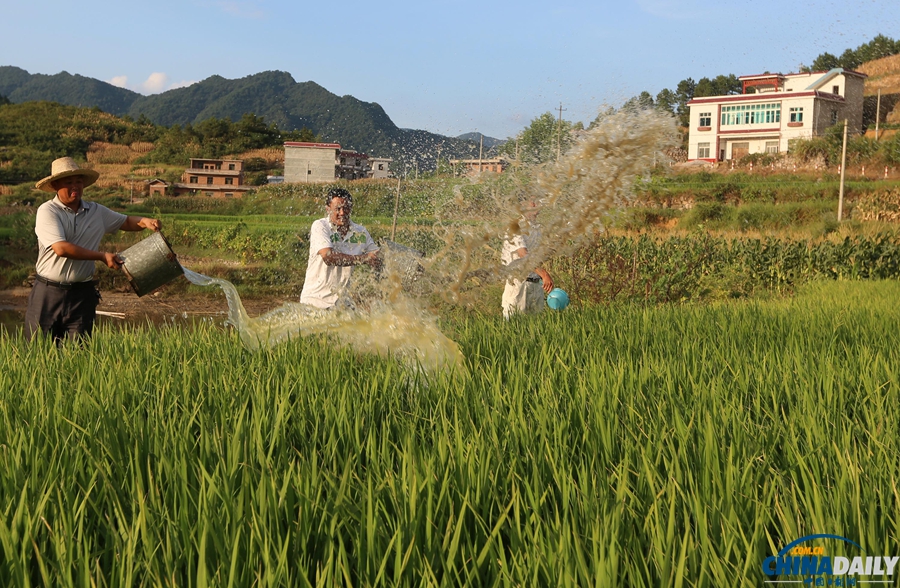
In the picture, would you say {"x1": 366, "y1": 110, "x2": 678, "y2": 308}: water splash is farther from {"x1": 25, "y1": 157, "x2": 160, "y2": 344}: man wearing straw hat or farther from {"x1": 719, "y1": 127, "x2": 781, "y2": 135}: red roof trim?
{"x1": 719, "y1": 127, "x2": 781, "y2": 135}: red roof trim

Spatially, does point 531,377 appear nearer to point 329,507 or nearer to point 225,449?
point 225,449

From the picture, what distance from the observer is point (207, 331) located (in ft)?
14.4

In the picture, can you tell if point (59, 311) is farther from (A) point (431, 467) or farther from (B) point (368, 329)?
(A) point (431, 467)

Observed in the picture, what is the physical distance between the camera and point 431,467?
71.7 inches

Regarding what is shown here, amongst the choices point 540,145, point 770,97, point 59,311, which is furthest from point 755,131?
point 59,311

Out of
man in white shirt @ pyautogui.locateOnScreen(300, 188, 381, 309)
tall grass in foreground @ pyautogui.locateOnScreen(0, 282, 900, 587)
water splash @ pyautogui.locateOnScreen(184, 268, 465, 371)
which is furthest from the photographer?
man in white shirt @ pyautogui.locateOnScreen(300, 188, 381, 309)

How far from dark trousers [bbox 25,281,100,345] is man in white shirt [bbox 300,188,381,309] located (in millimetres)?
1287

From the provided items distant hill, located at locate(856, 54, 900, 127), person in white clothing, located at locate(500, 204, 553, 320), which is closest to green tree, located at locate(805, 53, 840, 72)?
distant hill, located at locate(856, 54, 900, 127)

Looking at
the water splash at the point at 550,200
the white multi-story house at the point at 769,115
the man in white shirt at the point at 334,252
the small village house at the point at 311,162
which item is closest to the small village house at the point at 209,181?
the small village house at the point at 311,162

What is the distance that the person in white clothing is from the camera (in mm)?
5906

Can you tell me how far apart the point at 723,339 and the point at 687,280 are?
286 inches

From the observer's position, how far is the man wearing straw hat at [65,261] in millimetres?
4371

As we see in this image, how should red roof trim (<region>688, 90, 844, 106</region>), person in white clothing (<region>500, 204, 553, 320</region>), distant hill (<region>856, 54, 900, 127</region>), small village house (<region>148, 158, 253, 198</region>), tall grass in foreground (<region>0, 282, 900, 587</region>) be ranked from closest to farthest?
tall grass in foreground (<region>0, 282, 900, 587</region>)
person in white clothing (<region>500, 204, 553, 320</region>)
small village house (<region>148, 158, 253, 198</region>)
red roof trim (<region>688, 90, 844, 106</region>)
distant hill (<region>856, 54, 900, 127</region>)

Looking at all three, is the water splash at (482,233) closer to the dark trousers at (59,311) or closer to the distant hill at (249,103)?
the dark trousers at (59,311)
